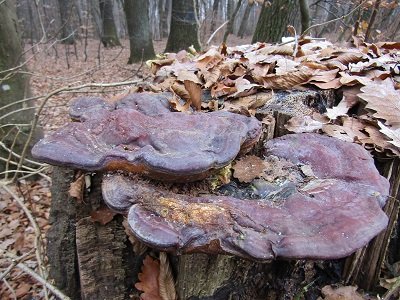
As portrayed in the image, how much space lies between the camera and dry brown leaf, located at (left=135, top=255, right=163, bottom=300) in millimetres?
2259

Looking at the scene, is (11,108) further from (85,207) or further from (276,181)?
(276,181)

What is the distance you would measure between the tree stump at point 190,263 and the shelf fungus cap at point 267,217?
51 centimetres

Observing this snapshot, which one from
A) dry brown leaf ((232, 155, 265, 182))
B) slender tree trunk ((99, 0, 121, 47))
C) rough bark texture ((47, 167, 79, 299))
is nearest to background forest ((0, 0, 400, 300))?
rough bark texture ((47, 167, 79, 299))

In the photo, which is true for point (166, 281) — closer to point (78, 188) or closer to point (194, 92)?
point (78, 188)

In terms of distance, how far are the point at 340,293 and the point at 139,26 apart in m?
13.6

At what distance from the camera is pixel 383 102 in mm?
2453

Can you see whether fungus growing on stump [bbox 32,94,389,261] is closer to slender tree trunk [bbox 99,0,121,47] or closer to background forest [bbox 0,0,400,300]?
background forest [bbox 0,0,400,300]

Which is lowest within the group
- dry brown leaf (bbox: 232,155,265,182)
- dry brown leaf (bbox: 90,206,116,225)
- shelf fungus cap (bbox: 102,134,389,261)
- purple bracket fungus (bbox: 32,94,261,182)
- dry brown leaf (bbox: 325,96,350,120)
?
dry brown leaf (bbox: 90,206,116,225)

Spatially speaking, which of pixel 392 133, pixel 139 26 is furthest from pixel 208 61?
pixel 139 26

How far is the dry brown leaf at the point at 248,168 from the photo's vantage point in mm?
1903

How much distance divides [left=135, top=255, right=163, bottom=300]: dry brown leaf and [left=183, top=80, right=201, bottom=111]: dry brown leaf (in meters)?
1.06

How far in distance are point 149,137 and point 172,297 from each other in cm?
111

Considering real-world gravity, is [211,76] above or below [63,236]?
above

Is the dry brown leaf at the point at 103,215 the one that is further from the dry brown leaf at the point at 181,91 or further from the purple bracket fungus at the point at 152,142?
the dry brown leaf at the point at 181,91
